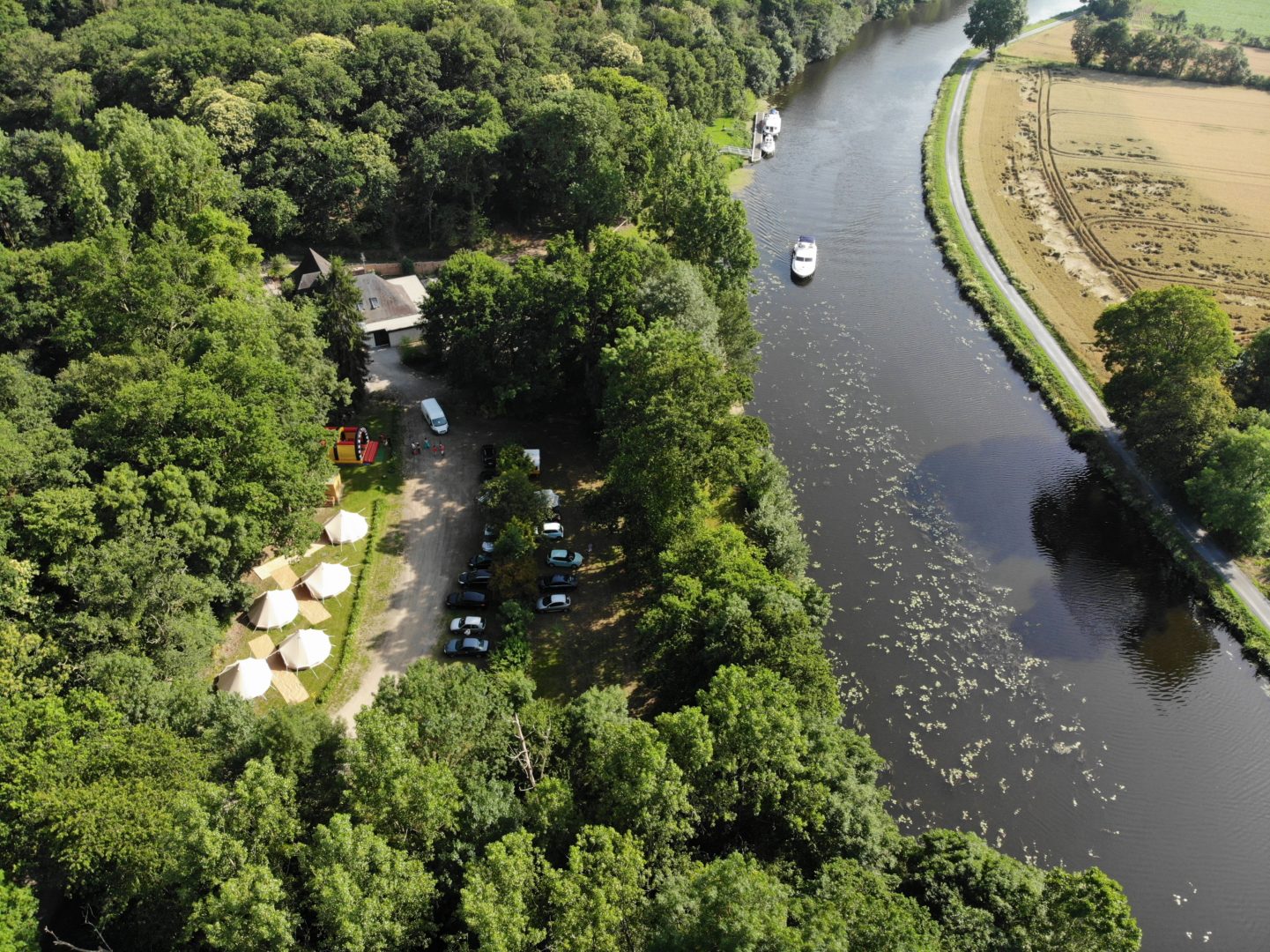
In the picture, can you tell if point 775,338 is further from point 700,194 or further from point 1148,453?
point 1148,453

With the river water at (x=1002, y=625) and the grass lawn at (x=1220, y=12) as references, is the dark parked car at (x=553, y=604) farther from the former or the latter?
the grass lawn at (x=1220, y=12)

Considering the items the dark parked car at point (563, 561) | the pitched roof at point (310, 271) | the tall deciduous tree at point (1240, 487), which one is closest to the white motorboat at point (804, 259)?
the tall deciduous tree at point (1240, 487)

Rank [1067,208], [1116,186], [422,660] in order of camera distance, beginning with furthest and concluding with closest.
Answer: [1116,186] < [1067,208] < [422,660]

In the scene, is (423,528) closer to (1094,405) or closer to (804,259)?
(804,259)

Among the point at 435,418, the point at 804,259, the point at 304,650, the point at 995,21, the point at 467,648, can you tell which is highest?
the point at 995,21

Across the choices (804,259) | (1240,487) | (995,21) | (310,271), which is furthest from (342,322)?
(995,21)

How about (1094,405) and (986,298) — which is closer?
(1094,405)
